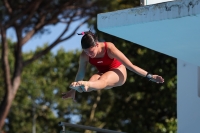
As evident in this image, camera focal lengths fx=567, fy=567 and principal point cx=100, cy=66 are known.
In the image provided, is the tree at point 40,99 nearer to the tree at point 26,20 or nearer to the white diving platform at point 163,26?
the tree at point 26,20

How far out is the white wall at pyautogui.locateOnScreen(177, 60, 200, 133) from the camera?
328 inches

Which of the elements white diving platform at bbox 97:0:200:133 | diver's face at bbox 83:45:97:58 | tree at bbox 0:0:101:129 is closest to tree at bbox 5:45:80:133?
tree at bbox 0:0:101:129

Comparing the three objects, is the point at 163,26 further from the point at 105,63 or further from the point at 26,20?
the point at 26,20

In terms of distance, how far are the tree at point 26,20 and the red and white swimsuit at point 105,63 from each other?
13.3 m

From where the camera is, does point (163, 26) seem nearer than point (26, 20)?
Yes

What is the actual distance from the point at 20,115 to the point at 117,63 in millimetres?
25971

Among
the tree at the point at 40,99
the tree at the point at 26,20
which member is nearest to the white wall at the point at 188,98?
the tree at the point at 26,20

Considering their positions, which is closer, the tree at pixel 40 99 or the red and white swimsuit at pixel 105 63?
the red and white swimsuit at pixel 105 63

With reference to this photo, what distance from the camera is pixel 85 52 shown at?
6879 millimetres

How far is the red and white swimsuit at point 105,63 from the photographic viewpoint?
716 centimetres

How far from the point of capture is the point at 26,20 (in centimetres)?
2081

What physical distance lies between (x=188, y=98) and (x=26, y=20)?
1316cm

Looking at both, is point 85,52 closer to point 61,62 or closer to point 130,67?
point 130,67

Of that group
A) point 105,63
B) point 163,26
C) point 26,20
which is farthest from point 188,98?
point 26,20
